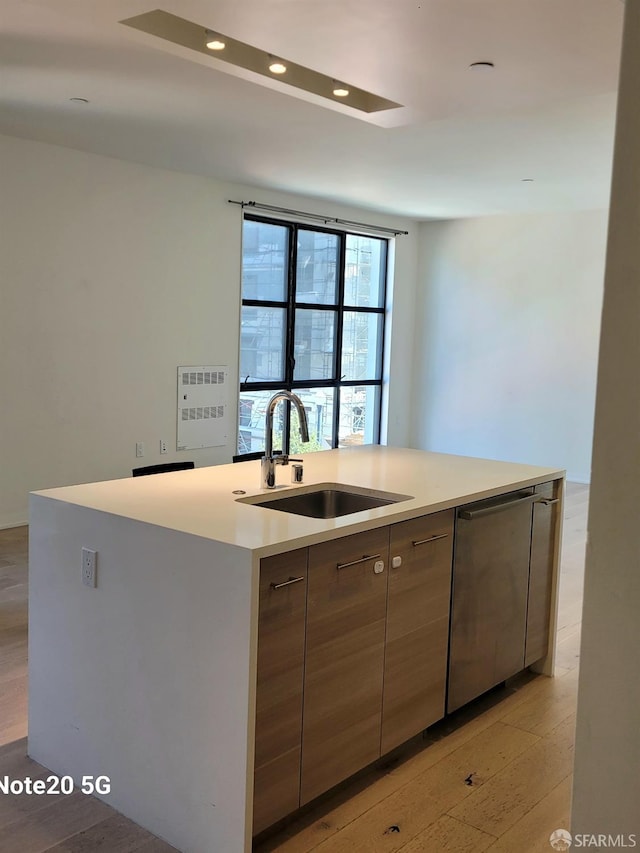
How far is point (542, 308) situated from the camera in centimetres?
848

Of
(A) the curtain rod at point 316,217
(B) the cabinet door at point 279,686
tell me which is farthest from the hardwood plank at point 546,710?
(A) the curtain rod at point 316,217

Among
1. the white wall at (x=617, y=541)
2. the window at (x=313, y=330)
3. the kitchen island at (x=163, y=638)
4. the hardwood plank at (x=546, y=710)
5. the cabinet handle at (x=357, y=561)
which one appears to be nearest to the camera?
the white wall at (x=617, y=541)

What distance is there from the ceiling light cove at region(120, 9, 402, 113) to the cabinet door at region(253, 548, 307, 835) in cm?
202

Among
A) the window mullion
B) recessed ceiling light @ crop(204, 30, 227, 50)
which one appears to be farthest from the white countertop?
the window mullion

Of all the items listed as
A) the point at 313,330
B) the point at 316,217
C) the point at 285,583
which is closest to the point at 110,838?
the point at 285,583

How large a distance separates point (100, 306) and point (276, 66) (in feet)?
9.69

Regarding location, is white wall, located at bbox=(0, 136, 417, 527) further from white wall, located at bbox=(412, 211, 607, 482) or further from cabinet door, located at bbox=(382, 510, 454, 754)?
cabinet door, located at bbox=(382, 510, 454, 754)

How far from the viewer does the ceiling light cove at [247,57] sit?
3188 millimetres

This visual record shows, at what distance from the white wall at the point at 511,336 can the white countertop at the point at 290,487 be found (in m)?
→ 4.91

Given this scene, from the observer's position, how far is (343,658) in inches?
91.7

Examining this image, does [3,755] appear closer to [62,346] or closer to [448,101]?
[448,101]

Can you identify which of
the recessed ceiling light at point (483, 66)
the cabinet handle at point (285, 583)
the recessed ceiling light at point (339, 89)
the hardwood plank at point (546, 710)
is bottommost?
the hardwood plank at point (546, 710)

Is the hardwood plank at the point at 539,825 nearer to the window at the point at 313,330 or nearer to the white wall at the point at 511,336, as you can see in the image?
the window at the point at 313,330

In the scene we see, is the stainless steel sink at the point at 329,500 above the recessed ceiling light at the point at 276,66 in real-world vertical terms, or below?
below
